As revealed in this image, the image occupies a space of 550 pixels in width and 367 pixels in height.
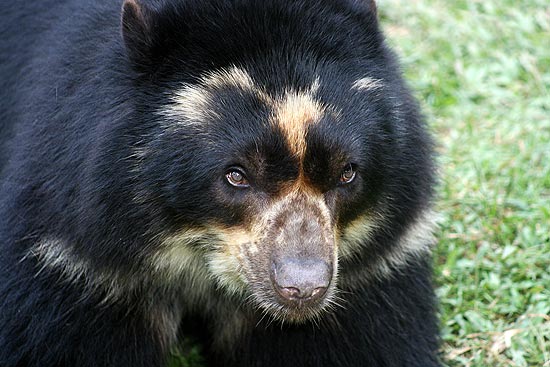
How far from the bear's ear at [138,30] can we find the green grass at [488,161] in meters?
2.81

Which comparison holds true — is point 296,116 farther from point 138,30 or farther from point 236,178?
point 138,30

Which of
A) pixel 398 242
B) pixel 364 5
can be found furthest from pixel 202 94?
pixel 398 242

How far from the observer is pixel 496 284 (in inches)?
291

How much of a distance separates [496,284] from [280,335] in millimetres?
1735

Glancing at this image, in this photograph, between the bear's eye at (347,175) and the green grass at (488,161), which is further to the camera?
the green grass at (488,161)

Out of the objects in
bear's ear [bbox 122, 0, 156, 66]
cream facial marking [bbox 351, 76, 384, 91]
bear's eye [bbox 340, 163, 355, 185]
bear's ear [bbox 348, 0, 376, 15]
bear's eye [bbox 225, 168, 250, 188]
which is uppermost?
bear's ear [bbox 122, 0, 156, 66]

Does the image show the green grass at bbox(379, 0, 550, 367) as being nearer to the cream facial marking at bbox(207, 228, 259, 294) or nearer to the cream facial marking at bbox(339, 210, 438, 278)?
the cream facial marking at bbox(339, 210, 438, 278)

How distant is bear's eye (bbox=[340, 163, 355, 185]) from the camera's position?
18.0ft

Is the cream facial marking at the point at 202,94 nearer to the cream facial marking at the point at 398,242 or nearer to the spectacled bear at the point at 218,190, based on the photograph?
the spectacled bear at the point at 218,190

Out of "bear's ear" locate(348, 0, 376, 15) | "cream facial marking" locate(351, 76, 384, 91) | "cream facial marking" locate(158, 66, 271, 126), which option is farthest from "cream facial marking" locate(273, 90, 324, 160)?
"bear's ear" locate(348, 0, 376, 15)

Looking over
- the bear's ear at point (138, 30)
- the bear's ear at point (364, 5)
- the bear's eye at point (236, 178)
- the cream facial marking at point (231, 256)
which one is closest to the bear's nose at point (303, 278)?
the cream facial marking at point (231, 256)

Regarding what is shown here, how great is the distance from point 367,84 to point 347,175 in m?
0.48

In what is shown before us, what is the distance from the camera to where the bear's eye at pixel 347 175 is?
18.0ft

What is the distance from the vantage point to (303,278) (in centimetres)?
514
